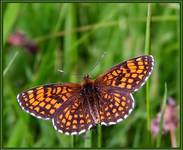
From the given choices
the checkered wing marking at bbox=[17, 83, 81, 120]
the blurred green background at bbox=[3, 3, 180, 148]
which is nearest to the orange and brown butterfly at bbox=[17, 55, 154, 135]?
the checkered wing marking at bbox=[17, 83, 81, 120]

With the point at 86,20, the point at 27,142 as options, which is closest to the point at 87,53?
the point at 86,20

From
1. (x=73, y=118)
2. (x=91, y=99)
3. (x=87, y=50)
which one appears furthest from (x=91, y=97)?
(x=87, y=50)

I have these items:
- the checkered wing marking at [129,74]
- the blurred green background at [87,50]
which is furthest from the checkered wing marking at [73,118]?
the blurred green background at [87,50]

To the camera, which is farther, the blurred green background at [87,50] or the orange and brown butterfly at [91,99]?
the blurred green background at [87,50]

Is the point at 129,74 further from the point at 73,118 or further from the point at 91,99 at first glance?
the point at 73,118

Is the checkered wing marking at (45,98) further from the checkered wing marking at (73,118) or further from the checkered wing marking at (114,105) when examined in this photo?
the checkered wing marking at (114,105)

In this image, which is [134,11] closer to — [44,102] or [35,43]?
[35,43]
